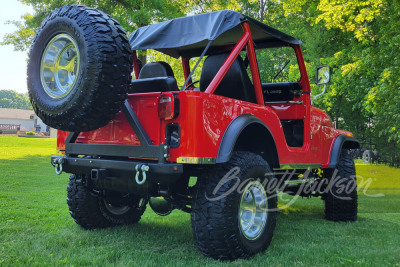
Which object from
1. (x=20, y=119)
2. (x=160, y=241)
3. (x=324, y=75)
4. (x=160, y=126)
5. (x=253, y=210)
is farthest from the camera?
(x=20, y=119)

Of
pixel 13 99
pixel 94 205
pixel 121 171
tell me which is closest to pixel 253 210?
pixel 121 171

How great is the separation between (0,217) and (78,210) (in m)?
1.28

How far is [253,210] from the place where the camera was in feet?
11.2

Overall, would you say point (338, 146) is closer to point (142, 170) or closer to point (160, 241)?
point (160, 241)

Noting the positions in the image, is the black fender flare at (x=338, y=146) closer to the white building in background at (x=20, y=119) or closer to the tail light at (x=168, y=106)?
the tail light at (x=168, y=106)

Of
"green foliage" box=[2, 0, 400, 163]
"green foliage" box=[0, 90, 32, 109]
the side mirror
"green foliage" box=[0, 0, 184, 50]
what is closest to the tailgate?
"green foliage" box=[2, 0, 400, 163]

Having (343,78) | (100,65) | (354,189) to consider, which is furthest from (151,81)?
(343,78)

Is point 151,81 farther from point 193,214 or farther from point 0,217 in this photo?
point 0,217

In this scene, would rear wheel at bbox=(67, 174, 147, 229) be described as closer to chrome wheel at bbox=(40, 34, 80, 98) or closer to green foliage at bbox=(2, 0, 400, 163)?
chrome wheel at bbox=(40, 34, 80, 98)

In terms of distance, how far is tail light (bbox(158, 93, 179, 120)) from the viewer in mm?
2824

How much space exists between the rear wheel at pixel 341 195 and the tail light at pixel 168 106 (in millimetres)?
3508

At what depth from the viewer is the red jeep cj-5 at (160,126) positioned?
9.27ft

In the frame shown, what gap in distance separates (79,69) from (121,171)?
3.07ft

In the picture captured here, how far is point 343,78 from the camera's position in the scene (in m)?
13.4
